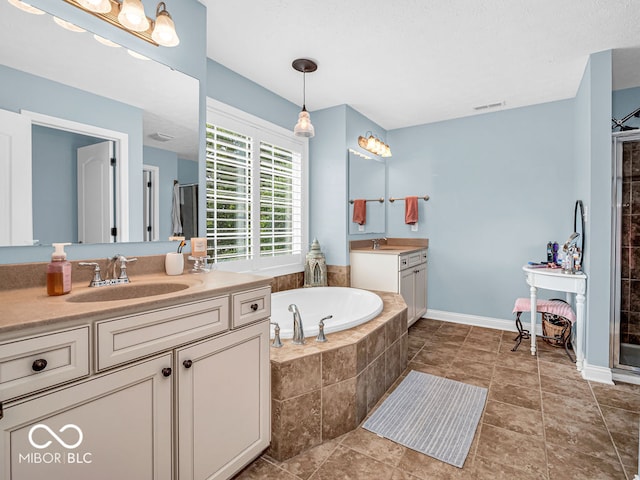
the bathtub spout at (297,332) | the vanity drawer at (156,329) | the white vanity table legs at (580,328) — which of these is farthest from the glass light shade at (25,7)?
the white vanity table legs at (580,328)

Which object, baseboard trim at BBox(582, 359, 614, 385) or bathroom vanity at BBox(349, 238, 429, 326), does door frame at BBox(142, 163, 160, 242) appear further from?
baseboard trim at BBox(582, 359, 614, 385)

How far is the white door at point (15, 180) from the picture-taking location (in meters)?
1.21

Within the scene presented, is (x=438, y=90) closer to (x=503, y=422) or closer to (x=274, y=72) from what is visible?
(x=274, y=72)

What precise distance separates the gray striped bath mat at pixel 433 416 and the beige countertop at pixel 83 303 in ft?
3.77

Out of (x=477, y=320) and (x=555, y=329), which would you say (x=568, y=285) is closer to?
(x=555, y=329)

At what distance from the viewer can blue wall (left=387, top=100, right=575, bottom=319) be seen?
3299 millimetres

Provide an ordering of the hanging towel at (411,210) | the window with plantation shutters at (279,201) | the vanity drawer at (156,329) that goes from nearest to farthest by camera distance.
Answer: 1. the vanity drawer at (156,329)
2. the window with plantation shutters at (279,201)
3. the hanging towel at (411,210)

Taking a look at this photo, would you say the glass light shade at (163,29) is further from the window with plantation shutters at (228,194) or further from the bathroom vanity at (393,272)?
the bathroom vanity at (393,272)

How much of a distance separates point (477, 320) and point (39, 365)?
3857 millimetres

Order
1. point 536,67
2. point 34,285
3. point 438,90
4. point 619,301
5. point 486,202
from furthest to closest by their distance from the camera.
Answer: point 486,202
point 438,90
point 536,67
point 619,301
point 34,285

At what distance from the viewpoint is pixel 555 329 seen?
3057mm

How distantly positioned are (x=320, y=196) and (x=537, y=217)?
7.48 ft

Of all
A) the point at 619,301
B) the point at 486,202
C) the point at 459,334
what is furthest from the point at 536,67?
the point at 459,334

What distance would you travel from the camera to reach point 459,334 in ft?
11.2
